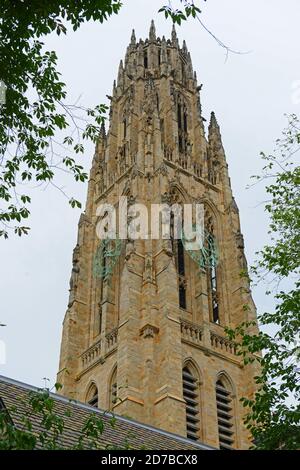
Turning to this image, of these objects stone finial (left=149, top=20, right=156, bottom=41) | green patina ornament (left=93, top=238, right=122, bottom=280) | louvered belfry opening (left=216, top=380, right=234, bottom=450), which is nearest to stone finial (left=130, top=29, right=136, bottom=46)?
stone finial (left=149, top=20, right=156, bottom=41)

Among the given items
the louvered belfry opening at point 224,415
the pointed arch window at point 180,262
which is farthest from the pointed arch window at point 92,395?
the pointed arch window at point 180,262

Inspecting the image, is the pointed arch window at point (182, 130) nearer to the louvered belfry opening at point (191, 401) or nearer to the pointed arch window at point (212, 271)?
the pointed arch window at point (212, 271)

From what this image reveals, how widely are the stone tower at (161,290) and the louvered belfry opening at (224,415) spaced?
0.05 metres

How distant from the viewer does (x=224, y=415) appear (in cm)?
3794

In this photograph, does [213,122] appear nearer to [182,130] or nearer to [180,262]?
[182,130]

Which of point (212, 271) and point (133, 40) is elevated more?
point (133, 40)

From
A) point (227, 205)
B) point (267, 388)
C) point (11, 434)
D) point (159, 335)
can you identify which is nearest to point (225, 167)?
point (227, 205)

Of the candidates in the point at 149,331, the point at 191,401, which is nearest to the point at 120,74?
the point at 149,331

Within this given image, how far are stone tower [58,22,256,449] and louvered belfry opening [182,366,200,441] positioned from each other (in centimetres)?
5

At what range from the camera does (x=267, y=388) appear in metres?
15.9

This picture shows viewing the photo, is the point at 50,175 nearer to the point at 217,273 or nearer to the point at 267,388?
the point at 267,388

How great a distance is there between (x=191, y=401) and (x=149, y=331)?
12.5 ft

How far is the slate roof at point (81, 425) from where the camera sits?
47.9ft
